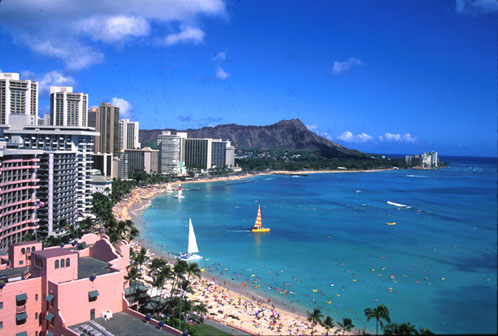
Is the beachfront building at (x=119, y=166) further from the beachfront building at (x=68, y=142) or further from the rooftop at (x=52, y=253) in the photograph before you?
the rooftop at (x=52, y=253)

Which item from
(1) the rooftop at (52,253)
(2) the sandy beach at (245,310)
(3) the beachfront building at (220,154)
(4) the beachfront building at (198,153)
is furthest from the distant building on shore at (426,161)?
(1) the rooftop at (52,253)

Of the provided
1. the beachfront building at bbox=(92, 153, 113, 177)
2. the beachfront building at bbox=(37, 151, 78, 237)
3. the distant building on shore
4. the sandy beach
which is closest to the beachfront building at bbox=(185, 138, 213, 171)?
the beachfront building at bbox=(92, 153, 113, 177)

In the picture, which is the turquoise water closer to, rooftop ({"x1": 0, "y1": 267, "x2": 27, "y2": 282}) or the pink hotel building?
the pink hotel building

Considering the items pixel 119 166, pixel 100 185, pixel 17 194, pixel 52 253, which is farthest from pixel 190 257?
pixel 119 166

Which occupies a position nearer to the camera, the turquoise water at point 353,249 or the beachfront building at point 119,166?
the turquoise water at point 353,249

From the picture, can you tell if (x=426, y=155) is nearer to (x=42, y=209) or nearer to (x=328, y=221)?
(x=328, y=221)

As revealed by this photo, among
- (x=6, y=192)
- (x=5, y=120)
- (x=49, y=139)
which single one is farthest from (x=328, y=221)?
(x=5, y=120)
